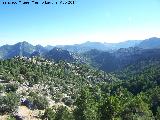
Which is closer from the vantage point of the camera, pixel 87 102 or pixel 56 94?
pixel 87 102

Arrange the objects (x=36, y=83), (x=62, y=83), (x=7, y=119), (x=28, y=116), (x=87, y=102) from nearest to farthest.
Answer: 1. (x=87, y=102)
2. (x=7, y=119)
3. (x=28, y=116)
4. (x=36, y=83)
5. (x=62, y=83)

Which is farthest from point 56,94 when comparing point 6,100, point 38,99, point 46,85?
point 6,100

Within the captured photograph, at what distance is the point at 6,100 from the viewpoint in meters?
123

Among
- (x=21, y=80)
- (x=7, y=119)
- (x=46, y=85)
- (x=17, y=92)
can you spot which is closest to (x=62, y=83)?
(x=46, y=85)

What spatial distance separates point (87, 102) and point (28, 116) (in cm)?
3960

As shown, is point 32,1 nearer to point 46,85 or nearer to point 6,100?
point 6,100

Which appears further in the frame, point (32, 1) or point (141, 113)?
point (141, 113)

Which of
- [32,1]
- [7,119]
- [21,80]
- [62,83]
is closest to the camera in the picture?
[32,1]

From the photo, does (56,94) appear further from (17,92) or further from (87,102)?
(87,102)

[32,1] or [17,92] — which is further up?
[32,1]

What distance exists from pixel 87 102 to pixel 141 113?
69.4ft

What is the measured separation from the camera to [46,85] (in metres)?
176

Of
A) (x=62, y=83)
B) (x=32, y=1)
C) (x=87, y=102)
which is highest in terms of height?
(x=32, y=1)

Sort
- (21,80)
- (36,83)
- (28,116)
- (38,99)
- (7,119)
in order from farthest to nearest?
(36,83) → (21,80) → (38,99) → (28,116) → (7,119)
